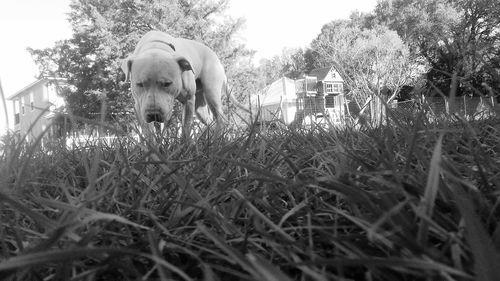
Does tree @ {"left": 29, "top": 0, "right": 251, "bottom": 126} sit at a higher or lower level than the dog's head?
higher

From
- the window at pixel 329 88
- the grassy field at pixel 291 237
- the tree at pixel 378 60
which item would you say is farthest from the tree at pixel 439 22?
the grassy field at pixel 291 237

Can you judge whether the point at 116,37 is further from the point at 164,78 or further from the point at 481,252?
the point at 481,252

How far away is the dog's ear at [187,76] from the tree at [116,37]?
73.5 ft

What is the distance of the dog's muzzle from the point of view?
15.0ft

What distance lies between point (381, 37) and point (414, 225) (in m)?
42.6

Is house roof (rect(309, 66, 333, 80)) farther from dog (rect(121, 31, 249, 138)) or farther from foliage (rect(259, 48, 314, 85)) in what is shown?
dog (rect(121, 31, 249, 138))

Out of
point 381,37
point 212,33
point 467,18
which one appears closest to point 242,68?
point 212,33

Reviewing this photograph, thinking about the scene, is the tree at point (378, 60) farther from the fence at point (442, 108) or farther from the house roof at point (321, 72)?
the fence at point (442, 108)

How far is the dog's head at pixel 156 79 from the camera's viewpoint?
4.69 meters

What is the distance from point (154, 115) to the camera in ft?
15.0

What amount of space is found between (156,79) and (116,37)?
Result: 1013 inches

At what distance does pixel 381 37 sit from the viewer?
39500 mm

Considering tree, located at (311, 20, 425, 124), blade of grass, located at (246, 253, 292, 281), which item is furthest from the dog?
tree, located at (311, 20, 425, 124)

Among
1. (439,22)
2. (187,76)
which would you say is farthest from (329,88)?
(187,76)
